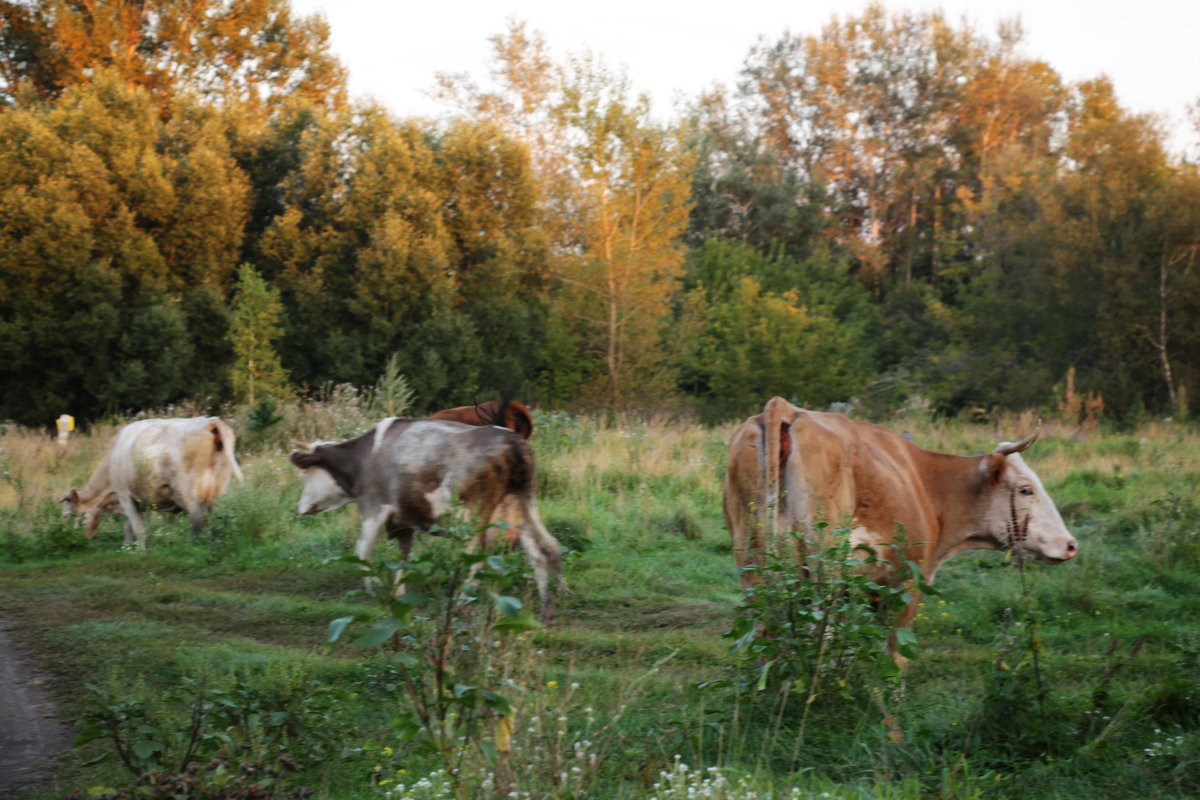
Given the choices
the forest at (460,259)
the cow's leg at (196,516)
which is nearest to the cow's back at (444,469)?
the cow's leg at (196,516)

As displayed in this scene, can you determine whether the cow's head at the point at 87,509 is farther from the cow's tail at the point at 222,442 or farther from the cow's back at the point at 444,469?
the cow's back at the point at 444,469

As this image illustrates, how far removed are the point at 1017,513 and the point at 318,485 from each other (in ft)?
17.8

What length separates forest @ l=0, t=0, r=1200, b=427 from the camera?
25281mm

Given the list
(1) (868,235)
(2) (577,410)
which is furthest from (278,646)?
(1) (868,235)

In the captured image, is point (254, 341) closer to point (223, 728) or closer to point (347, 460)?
point (347, 460)

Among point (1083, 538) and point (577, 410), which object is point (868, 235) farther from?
point (1083, 538)

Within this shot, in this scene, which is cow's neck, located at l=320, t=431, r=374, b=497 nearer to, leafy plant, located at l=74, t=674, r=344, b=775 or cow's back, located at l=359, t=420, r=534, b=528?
cow's back, located at l=359, t=420, r=534, b=528

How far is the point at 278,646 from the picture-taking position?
727 centimetres

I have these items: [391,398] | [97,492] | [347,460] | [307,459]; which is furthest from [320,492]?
[391,398]

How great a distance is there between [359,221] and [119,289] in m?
6.42

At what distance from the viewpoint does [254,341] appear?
2536 cm

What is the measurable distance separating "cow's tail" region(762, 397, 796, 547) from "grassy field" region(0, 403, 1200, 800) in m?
0.90

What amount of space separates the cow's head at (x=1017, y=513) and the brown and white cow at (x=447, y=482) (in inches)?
124

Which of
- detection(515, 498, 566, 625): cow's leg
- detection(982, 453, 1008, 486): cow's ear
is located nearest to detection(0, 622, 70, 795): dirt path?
detection(515, 498, 566, 625): cow's leg
